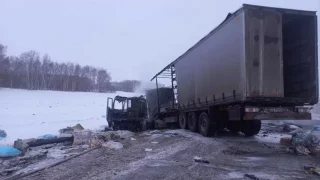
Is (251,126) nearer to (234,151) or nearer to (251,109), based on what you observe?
(251,109)

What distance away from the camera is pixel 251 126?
11609 millimetres

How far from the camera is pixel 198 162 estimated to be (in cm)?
650

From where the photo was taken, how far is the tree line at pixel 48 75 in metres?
54.9

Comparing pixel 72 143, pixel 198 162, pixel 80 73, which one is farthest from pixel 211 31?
pixel 80 73

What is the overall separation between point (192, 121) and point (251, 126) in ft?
8.53

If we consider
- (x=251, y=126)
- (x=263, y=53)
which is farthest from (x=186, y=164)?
(x=251, y=126)

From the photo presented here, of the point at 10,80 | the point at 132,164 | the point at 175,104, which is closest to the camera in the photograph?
the point at 132,164

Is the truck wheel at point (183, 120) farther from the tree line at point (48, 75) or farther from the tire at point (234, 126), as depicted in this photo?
the tree line at point (48, 75)

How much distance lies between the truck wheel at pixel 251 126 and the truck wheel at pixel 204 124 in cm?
185

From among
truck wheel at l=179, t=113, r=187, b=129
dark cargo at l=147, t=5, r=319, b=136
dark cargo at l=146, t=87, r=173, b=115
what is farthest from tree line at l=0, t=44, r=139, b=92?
dark cargo at l=147, t=5, r=319, b=136

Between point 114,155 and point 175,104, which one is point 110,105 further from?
point 114,155

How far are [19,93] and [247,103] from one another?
44.4 meters

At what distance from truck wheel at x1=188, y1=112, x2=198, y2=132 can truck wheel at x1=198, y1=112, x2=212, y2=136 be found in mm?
584

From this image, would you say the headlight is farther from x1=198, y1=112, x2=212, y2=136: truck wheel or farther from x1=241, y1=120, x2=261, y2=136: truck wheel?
x1=241, y1=120, x2=261, y2=136: truck wheel
